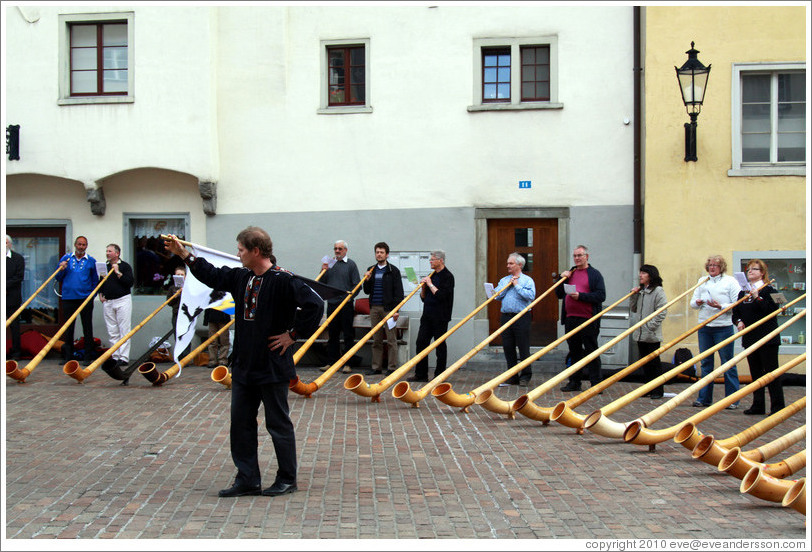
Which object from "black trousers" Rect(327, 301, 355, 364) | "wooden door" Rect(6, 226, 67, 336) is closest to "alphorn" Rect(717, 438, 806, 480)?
"black trousers" Rect(327, 301, 355, 364)

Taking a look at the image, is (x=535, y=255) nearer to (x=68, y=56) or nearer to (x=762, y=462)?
(x=68, y=56)

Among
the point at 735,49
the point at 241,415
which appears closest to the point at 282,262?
the point at 735,49

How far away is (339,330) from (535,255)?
359 cm

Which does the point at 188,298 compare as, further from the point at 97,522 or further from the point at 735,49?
the point at 735,49

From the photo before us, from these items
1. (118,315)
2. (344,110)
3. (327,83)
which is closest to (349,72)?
(327,83)

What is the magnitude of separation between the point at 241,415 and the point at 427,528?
1.70 m

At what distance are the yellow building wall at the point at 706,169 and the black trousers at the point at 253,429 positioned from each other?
383 inches

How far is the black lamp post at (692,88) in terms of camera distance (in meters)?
14.4

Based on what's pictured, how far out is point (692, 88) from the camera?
1460 cm

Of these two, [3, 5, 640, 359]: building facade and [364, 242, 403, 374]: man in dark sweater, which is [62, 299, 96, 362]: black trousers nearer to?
[3, 5, 640, 359]: building facade

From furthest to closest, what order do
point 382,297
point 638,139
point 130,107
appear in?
1. point 130,107
2. point 638,139
3. point 382,297

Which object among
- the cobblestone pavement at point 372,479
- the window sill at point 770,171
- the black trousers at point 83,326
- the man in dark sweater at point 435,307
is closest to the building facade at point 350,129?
the black trousers at point 83,326

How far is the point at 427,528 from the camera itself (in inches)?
231

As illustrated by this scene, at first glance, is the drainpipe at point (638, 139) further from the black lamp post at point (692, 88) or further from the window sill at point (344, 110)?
the window sill at point (344, 110)
